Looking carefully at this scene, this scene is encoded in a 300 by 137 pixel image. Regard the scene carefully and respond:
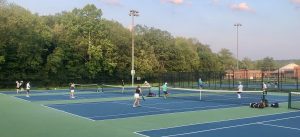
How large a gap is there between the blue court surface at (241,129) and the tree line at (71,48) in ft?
150

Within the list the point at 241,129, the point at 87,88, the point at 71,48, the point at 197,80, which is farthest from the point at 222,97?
the point at 71,48

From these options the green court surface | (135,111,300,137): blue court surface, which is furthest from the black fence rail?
(135,111,300,137): blue court surface

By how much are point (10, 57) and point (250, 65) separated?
13008 cm

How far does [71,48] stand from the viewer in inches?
2589

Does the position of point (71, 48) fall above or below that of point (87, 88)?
above

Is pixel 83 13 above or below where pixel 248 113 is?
above

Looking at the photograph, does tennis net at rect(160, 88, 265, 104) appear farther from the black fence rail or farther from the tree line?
the tree line

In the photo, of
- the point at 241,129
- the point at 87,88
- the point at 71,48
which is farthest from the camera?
the point at 71,48

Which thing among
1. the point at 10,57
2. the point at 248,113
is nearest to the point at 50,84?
the point at 10,57

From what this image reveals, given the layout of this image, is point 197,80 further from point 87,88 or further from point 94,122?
point 94,122

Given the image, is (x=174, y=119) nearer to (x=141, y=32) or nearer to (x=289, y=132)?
(x=289, y=132)

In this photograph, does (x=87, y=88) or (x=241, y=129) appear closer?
(x=241, y=129)

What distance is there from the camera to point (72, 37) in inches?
2648

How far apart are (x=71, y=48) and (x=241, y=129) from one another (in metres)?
53.2
